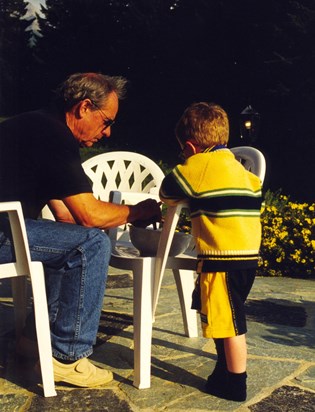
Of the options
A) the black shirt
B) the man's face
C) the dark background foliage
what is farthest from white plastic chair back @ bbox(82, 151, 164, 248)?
the dark background foliage

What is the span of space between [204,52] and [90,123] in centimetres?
1555

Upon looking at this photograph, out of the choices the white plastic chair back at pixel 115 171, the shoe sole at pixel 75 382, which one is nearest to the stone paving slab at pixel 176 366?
the shoe sole at pixel 75 382

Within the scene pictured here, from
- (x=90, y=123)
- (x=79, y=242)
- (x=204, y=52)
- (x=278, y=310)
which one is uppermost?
(x=204, y=52)

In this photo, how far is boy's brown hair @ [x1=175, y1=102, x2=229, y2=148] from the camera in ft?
10.4

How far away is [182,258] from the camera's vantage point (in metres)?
3.59

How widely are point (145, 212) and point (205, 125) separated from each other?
56cm

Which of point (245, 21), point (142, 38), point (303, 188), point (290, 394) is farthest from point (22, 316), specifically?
point (142, 38)

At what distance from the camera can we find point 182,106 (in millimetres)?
19281

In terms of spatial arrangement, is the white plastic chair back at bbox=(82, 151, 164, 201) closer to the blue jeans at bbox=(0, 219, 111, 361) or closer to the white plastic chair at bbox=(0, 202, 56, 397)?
the blue jeans at bbox=(0, 219, 111, 361)

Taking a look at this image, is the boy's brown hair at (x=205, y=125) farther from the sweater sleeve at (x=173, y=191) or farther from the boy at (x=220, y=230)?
the sweater sleeve at (x=173, y=191)

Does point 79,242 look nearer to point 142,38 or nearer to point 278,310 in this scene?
point 278,310

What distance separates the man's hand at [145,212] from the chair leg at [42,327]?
0.58 m

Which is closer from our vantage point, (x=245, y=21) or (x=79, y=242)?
(x=79, y=242)

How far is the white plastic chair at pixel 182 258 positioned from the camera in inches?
129
